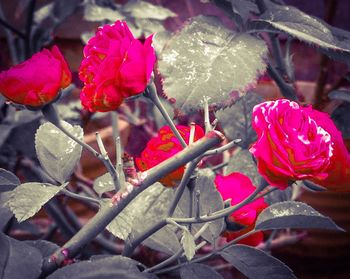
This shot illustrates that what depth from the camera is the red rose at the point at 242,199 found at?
31 cm

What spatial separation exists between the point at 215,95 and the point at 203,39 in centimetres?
6

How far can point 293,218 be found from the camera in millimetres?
278

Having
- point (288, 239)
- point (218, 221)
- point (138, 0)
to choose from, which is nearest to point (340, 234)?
point (288, 239)

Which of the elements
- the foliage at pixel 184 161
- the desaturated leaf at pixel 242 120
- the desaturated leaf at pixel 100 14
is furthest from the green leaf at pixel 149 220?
the desaturated leaf at pixel 100 14

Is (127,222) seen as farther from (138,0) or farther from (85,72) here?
(138,0)

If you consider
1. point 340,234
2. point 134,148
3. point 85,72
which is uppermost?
point 85,72

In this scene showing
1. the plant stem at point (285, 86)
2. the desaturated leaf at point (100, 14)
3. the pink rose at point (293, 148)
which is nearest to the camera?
the pink rose at point (293, 148)

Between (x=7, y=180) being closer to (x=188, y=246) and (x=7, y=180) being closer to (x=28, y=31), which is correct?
(x=188, y=246)

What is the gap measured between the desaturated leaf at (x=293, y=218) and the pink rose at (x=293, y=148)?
0.02 metres

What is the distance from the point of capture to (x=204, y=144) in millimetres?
242

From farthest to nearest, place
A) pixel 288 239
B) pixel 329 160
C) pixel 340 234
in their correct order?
pixel 340 234
pixel 288 239
pixel 329 160

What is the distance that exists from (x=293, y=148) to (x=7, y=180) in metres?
0.17

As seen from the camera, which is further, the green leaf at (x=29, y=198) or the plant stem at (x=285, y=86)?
the plant stem at (x=285, y=86)

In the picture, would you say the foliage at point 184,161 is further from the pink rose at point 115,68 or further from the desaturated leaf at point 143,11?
the desaturated leaf at point 143,11
